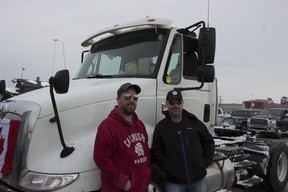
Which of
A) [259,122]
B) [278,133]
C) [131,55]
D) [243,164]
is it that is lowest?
[278,133]

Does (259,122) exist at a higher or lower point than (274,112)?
lower

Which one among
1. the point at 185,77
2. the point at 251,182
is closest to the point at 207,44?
the point at 185,77

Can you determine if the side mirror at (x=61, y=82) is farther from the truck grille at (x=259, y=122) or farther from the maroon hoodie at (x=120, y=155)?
the truck grille at (x=259, y=122)

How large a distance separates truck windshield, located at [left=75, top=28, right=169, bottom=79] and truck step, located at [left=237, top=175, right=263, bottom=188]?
3.09 metres

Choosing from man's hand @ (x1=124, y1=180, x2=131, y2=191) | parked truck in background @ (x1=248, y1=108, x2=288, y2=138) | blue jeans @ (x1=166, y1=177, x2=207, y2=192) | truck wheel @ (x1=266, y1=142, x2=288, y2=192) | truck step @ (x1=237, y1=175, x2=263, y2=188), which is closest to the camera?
man's hand @ (x1=124, y1=180, x2=131, y2=191)

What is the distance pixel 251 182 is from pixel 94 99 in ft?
12.8

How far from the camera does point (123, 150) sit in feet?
10.3

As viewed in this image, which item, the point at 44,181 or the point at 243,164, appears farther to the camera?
the point at 243,164

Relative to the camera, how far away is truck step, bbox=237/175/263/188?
600cm

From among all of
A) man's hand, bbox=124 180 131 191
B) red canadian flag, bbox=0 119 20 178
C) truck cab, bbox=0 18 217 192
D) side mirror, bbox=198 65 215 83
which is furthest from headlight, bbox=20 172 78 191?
side mirror, bbox=198 65 215 83

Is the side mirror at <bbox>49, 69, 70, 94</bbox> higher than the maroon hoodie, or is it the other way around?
the side mirror at <bbox>49, 69, 70, 94</bbox>

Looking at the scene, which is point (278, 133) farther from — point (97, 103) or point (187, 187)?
point (97, 103)

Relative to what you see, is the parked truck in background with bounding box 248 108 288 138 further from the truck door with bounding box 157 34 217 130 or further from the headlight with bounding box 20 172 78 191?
the headlight with bounding box 20 172 78 191

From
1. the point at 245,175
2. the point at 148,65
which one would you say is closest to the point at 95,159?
the point at 148,65
